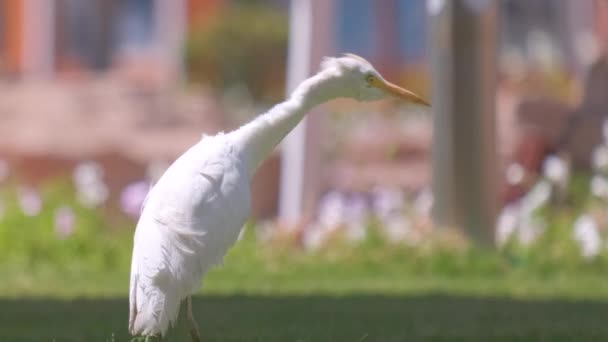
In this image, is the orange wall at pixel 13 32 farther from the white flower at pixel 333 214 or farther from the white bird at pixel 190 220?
the white bird at pixel 190 220

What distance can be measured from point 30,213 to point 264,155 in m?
6.19

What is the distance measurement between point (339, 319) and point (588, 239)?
3710mm

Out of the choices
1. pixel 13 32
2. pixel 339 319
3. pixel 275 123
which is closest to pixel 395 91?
pixel 275 123

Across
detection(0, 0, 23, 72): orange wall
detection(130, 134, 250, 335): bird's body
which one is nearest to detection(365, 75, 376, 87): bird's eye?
detection(130, 134, 250, 335): bird's body

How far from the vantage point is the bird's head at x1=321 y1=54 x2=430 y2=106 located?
20.7 feet

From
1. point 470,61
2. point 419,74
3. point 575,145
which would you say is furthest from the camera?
point 419,74

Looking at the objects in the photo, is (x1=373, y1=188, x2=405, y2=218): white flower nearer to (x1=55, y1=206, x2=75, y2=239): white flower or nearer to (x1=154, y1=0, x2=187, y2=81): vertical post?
(x1=55, y1=206, x2=75, y2=239): white flower

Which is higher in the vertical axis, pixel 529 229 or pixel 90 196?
pixel 90 196

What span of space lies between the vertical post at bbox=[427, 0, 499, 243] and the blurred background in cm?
1

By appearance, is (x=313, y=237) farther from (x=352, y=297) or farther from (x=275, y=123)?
(x=275, y=123)

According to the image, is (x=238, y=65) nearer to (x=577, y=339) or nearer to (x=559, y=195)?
(x=559, y=195)

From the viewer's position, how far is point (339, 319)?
8094 mm

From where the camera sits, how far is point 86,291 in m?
9.77

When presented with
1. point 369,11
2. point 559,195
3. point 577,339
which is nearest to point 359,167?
point 559,195
